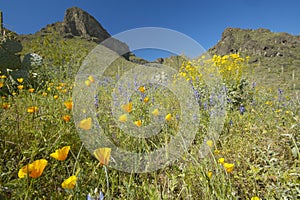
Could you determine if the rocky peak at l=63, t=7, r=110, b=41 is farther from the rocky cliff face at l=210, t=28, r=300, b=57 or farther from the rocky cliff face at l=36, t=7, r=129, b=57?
the rocky cliff face at l=210, t=28, r=300, b=57

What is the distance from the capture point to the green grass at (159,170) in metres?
1.02

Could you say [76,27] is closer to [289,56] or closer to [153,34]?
[289,56]

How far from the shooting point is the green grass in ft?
3.35

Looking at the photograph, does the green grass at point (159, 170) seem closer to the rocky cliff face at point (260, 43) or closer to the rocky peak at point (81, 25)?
the rocky cliff face at point (260, 43)

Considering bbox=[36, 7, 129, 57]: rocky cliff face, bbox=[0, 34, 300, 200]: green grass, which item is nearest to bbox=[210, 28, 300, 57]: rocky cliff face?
bbox=[0, 34, 300, 200]: green grass

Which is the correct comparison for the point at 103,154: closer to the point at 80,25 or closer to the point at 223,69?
the point at 223,69

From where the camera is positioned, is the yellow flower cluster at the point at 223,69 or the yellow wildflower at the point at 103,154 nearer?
the yellow wildflower at the point at 103,154

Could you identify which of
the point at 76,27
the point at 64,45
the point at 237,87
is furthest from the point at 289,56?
the point at 76,27

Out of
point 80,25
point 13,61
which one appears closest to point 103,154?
point 13,61

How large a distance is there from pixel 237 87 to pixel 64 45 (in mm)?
3147

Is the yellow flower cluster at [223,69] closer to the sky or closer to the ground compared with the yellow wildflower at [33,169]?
closer to the sky

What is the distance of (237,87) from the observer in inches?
138

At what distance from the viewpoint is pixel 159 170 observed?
58.9 inches

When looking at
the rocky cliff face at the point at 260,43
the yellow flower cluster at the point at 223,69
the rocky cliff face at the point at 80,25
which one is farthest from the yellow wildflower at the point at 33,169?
the rocky cliff face at the point at 80,25
